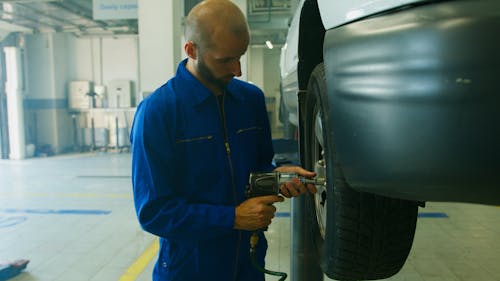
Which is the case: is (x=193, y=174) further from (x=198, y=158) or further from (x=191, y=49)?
(x=191, y=49)

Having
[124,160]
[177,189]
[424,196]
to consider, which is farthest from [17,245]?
[124,160]

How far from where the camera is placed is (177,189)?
136cm

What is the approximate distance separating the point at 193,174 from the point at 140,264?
2106 millimetres

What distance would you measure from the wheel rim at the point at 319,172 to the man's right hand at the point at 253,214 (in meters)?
0.38

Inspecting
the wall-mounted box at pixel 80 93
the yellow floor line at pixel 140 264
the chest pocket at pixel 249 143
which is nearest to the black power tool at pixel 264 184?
the chest pocket at pixel 249 143

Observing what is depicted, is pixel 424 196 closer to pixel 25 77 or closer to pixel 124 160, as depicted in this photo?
pixel 124 160

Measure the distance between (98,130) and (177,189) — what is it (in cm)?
1118

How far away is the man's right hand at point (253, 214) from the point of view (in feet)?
4.20

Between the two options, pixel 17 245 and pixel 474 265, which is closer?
pixel 474 265

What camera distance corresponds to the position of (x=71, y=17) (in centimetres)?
1104

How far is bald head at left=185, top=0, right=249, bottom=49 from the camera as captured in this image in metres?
1.24

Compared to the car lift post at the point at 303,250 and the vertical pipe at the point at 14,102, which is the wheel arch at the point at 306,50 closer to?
the car lift post at the point at 303,250

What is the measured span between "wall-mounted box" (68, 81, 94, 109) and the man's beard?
11.4 metres

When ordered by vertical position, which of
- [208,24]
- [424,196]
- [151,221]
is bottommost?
[151,221]
